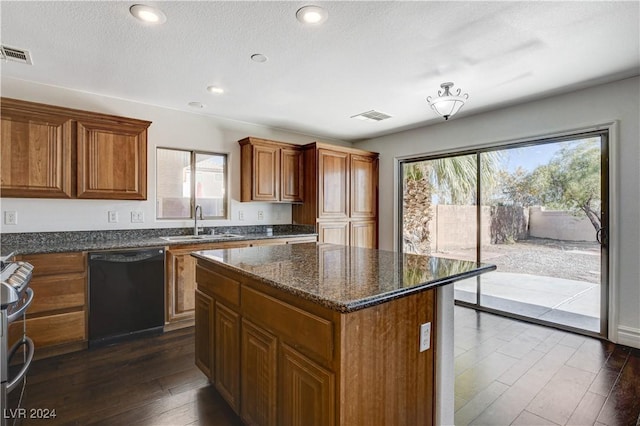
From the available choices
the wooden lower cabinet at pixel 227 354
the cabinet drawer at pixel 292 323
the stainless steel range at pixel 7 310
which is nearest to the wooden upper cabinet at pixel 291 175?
the wooden lower cabinet at pixel 227 354

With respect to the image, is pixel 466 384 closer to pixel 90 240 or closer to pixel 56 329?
pixel 56 329

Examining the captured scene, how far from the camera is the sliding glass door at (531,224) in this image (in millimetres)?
3258

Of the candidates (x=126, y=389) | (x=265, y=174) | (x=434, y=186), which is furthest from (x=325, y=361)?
(x=434, y=186)

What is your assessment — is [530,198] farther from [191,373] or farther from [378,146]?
[191,373]

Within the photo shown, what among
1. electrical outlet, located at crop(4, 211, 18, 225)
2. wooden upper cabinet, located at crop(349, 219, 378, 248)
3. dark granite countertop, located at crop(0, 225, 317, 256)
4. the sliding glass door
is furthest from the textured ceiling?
wooden upper cabinet, located at crop(349, 219, 378, 248)

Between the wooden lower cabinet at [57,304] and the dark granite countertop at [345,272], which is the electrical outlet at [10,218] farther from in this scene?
the dark granite countertop at [345,272]

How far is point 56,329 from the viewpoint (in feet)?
9.02

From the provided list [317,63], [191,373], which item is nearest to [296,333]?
[191,373]

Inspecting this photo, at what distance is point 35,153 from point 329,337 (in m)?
3.23

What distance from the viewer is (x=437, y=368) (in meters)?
1.61

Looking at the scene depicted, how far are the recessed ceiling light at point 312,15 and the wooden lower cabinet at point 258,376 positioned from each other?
1.87 m

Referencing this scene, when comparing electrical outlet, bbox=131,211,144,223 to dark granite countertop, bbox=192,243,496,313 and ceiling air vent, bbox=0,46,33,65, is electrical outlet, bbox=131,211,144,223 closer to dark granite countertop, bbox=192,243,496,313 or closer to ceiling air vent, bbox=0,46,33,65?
ceiling air vent, bbox=0,46,33,65

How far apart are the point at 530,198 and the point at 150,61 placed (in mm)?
4132

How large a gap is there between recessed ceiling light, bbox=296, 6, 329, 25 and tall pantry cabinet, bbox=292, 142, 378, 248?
8.34ft
